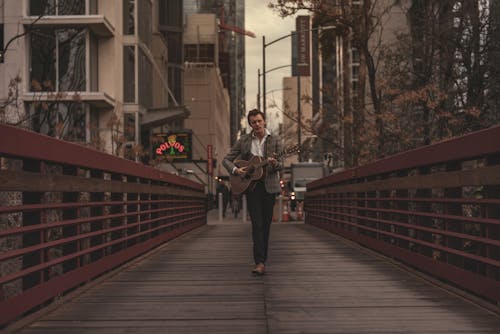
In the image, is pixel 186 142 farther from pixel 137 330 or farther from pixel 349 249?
pixel 137 330

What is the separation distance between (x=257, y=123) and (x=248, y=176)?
1.95ft

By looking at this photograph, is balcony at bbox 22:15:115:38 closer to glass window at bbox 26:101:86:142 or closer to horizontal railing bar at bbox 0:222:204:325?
glass window at bbox 26:101:86:142

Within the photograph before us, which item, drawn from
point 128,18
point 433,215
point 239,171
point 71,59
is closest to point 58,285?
point 239,171

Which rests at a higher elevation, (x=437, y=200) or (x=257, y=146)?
(x=257, y=146)

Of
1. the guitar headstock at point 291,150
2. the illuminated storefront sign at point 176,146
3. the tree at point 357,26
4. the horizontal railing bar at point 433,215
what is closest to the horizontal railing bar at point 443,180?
the horizontal railing bar at point 433,215

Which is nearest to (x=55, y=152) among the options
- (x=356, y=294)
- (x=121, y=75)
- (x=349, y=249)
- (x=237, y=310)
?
(x=237, y=310)

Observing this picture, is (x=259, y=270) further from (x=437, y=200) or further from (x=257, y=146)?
(x=437, y=200)

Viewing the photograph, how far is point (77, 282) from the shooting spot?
7789 millimetres

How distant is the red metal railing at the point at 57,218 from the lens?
19.6ft

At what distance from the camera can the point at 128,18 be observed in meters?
39.7

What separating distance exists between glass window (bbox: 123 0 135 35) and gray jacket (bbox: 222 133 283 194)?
30.4 m

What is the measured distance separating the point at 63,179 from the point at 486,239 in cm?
350

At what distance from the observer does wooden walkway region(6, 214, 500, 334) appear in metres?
5.89

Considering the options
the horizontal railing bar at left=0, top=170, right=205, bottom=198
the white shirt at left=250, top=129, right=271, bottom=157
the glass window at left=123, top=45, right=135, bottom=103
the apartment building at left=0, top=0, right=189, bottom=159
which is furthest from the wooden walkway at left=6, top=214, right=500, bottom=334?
the glass window at left=123, top=45, right=135, bottom=103
